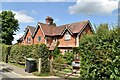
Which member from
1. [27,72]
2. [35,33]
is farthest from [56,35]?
[27,72]

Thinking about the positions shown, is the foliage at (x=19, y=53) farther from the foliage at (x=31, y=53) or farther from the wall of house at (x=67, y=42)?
the wall of house at (x=67, y=42)

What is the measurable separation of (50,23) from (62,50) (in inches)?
392

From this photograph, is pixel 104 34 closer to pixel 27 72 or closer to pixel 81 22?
pixel 27 72

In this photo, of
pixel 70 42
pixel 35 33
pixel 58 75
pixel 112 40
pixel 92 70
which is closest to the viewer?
pixel 112 40

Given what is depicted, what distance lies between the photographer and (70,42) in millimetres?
34062

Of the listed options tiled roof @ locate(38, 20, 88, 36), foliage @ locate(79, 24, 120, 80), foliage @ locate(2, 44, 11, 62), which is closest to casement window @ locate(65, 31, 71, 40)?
tiled roof @ locate(38, 20, 88, 36)

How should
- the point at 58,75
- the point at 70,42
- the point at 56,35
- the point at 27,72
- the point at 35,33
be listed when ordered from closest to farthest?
the point at 58,75 < the point at 27,72 < the point at 70,42 < the point at 56,35 < the point at 35,33

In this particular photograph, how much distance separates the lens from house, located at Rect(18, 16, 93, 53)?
1310 inches

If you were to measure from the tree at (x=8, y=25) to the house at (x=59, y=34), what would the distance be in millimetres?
12877

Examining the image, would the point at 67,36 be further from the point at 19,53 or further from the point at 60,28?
the point at 19,53

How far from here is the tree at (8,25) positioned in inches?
2176

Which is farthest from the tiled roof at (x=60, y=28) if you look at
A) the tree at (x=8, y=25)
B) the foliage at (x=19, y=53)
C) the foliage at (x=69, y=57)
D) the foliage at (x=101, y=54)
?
the foliage at (x=101, y=54)

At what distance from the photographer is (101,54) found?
9969mm

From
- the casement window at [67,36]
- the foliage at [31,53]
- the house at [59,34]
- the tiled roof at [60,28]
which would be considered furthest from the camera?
the casement window at [67,36]
